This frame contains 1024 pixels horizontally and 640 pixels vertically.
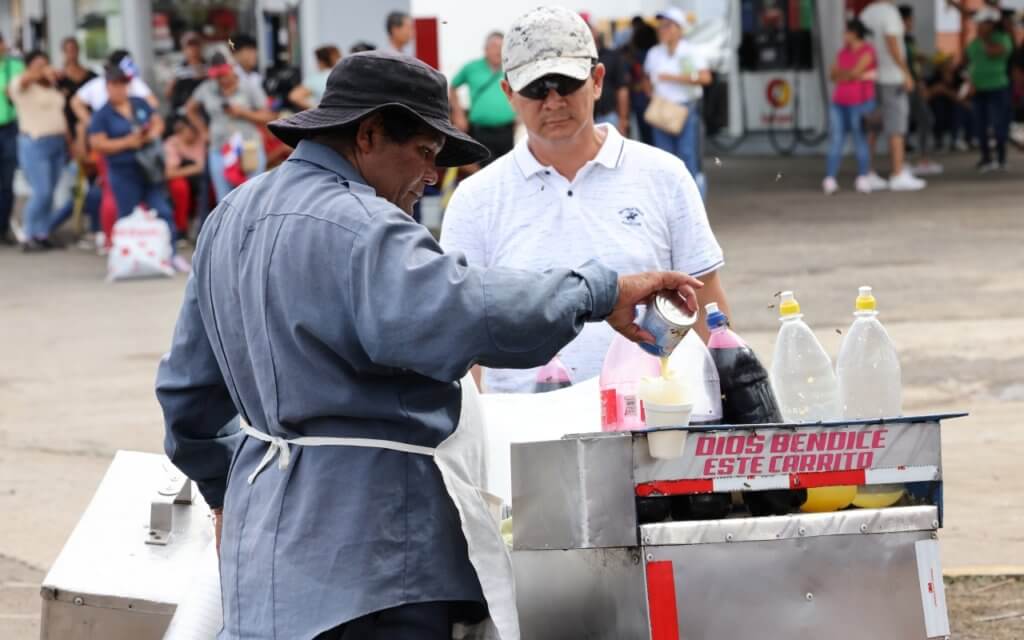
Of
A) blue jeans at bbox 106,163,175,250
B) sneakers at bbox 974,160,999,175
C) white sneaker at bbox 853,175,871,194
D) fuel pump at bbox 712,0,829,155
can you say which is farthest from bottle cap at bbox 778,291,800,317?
fuel pump at bbox 712,0,829,155

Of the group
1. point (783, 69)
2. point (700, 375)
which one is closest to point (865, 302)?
point (700, 375)

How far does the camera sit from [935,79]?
81.8 ft

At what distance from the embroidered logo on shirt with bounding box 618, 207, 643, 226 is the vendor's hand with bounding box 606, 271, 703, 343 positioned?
1.36 metres

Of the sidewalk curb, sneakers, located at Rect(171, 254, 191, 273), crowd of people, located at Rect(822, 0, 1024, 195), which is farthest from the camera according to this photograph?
crowd of people, located at Rect(822, 0, 1024, 195)

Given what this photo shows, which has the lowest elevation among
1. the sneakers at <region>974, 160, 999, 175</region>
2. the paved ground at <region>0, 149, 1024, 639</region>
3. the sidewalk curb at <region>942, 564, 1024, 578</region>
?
the sidewalk curb at <region>942, 564, 1024, 578</region>

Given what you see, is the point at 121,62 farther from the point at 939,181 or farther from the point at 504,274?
the point at 504,274

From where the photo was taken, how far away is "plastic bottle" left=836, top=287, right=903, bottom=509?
355 centimetres

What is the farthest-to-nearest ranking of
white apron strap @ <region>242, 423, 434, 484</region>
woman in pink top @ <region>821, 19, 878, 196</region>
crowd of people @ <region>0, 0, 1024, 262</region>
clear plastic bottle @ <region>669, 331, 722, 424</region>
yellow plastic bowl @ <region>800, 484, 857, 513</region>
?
woman in pink top @ <region>821, 19, 878, 196</region> < crowd of people @ <region>0, 0, 1024, 262</region> < clear plastic bottle @ <region>669, 331, 722, 424</region> < yellow plastic bowl @ <region>800, 484, 857, 513</region> < white apron strap @ <region>242, 423, 434, 484</region>

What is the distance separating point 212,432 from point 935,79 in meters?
23.0

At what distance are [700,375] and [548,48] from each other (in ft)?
Result: 3.88

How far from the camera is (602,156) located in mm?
4398

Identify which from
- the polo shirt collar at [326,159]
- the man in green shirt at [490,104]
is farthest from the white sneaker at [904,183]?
the polo shirt collar at [326,159]

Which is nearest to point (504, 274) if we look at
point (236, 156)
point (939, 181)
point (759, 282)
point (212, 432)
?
point (212, 432)

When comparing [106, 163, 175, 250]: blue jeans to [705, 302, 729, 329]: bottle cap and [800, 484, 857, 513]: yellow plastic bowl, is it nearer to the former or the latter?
[705, 302, 729, 329]: bottle cap
